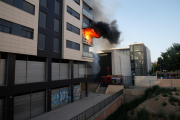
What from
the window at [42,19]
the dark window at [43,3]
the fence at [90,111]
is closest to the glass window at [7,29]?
the window at [42,19]

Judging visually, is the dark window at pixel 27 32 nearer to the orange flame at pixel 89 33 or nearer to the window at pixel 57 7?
the window at pixel 57 7

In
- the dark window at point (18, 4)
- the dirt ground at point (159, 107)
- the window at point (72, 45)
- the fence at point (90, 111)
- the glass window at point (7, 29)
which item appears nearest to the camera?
the fence at point (90, 111)

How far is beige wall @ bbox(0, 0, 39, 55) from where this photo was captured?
1068 cm

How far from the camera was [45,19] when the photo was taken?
15406 millimetres

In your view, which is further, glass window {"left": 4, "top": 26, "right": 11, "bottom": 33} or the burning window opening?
the burning window opening

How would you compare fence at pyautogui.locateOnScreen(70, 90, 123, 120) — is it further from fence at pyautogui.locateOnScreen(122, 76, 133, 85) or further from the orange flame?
fence at pyautogui.locateOnScreen(122, 76, 133, 85)

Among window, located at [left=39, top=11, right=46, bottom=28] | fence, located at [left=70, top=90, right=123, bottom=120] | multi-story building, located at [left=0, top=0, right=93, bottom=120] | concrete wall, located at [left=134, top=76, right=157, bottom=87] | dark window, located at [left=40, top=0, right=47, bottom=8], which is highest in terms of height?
dark window, located at [left=40, top=0, right=47, bottom=8]

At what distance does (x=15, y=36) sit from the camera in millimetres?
11531

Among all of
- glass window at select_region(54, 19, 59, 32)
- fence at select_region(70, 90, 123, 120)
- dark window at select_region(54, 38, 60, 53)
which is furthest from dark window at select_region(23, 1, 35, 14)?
fence at select_region(70, 90, 123, 120)

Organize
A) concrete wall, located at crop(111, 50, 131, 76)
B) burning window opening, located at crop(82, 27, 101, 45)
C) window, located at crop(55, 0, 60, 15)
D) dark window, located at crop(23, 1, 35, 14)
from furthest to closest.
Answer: concrete wall, located at crop(111, 50, 131, 76) < burning window opening, located at crop(82, 27, 101, 45) < window, located at crop(55, 0, 60, 15) < dark window, located at crop(23, 1, 35, 14)

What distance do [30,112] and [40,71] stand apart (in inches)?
176

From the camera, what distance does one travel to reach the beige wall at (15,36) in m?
Answer: 10.7

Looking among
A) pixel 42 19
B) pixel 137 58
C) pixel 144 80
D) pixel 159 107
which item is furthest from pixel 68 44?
pixel 137 58

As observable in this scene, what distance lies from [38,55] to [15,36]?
3.19m
